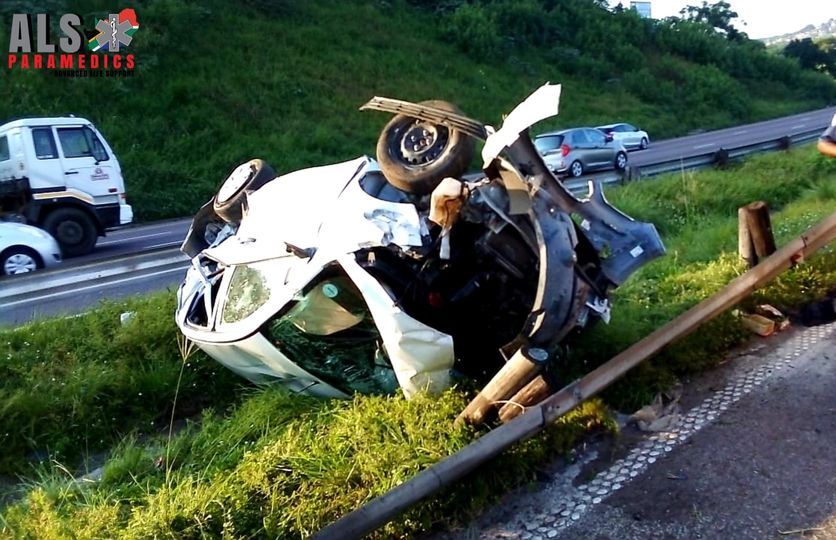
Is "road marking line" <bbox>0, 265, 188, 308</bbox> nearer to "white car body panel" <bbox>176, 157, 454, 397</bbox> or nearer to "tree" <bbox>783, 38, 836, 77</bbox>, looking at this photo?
"white car body panel" <bbox>176, 157, 454, 397</bbox>

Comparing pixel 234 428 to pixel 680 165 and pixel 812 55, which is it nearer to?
pixel 680 165

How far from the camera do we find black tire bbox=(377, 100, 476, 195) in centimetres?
462

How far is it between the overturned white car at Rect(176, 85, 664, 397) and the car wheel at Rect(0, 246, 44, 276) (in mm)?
7400

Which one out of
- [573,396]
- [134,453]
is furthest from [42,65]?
[573,396]

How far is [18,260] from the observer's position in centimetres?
1127

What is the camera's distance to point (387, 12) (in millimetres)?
35438

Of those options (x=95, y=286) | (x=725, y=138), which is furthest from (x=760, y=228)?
(x=725, y=138)

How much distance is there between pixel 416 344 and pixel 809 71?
53873mm

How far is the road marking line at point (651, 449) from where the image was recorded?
134 inches

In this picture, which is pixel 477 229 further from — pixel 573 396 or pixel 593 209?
pixel 573 396

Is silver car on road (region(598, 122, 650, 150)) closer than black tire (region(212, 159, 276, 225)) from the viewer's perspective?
No

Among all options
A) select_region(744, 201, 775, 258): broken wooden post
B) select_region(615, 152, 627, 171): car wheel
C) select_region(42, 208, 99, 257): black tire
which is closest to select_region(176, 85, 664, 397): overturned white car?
select_region(744, 201, 775, 258): broken wooden post

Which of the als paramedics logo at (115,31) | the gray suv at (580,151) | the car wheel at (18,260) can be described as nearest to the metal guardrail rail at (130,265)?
the car wheel at (18,260)

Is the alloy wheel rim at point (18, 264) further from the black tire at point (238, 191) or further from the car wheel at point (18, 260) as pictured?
the black tire at point (238, 191)
